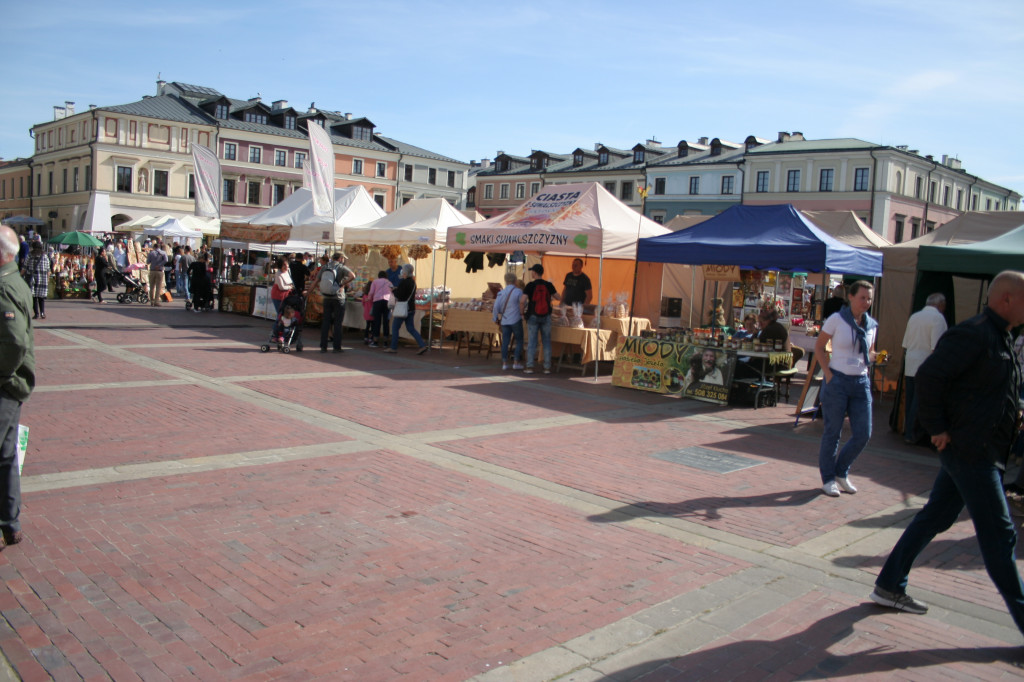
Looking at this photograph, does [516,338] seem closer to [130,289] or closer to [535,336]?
[535,336]

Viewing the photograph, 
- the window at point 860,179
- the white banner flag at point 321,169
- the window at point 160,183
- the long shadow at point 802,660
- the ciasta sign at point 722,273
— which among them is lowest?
the long shadow at point 802,660

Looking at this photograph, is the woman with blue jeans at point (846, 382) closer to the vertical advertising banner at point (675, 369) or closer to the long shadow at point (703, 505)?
the long shadow at point (703, 505)

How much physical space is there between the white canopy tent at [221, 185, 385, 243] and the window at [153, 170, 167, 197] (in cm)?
4023

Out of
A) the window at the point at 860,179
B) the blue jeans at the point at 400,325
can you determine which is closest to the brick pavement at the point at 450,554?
the blue jeans at the point at 400,325

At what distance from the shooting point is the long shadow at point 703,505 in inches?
224

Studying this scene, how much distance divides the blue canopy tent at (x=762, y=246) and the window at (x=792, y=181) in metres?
47.9

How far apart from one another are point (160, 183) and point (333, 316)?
49502 millimetres

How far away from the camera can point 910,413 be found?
29.4ft

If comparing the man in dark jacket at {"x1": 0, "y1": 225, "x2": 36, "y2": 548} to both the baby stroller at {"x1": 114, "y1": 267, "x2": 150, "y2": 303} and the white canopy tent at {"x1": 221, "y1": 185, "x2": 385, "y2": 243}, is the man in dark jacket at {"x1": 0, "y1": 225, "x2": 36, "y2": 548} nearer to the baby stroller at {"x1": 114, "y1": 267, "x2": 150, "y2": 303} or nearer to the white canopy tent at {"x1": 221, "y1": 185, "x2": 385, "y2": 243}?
the white canopy tent at {"x1": 221, "y1": 185, "x2": 385, "y2": 243}

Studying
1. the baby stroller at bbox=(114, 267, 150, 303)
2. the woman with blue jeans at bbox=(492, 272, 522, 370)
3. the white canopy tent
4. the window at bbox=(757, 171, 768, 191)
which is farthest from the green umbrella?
the window at bbox=(757, 171, 768, 191)

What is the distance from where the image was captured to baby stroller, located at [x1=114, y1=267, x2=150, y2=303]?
2341 cm

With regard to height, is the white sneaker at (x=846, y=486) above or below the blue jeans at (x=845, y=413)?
below

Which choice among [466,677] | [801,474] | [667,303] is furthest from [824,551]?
[667,303]

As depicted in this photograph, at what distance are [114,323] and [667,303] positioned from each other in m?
12.3
